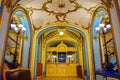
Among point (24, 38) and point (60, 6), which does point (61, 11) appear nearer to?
point (60, 6)

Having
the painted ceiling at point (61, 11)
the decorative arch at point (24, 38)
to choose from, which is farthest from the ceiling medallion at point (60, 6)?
the decorative arch at point (24, 38)

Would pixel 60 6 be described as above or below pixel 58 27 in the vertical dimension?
above

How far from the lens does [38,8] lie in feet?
19.8

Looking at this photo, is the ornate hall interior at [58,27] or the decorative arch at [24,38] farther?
the decorative arch at [24,38]

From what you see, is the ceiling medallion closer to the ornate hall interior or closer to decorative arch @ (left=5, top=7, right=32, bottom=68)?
the ornate hall interior

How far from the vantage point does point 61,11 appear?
642 centimetres

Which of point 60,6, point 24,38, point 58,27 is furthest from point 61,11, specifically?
point 24,38

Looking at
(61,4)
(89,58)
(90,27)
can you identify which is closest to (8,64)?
(61,4)

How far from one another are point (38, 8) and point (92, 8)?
250 centimetres

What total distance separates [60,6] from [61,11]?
0.46 m

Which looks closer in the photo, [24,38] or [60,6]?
[60,6]

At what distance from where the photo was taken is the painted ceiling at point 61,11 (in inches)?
219

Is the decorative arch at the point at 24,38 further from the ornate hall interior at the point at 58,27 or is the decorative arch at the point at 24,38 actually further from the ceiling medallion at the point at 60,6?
the ceiling medallion at the point at 60,6

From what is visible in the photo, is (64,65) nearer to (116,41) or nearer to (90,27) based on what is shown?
(90,27)
